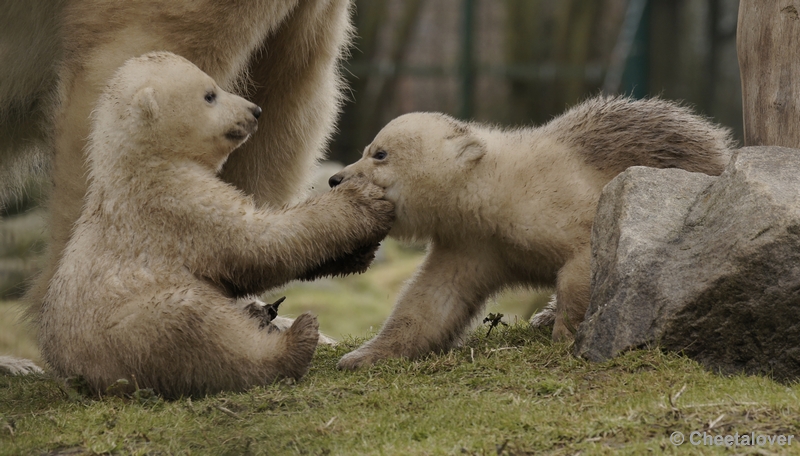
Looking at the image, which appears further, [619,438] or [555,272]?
[555,272]

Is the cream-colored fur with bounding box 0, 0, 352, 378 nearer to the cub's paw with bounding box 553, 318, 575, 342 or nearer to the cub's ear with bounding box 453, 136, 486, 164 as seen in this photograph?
the cub's ear with bounding box 453, 136, 486, 164

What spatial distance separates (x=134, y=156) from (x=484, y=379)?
65.2 inches

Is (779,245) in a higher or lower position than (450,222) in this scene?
higher

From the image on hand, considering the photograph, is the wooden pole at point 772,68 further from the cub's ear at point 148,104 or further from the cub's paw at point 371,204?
the cub's ear at point 148,104

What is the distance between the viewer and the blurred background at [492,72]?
392 inches

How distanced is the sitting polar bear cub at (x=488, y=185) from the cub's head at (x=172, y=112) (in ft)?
1.86

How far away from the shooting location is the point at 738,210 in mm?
3686

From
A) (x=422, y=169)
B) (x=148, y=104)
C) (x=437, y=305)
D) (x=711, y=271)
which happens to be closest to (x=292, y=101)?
(x=422, y=169)

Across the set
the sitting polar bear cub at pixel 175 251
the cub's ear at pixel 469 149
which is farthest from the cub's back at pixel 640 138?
the sitting polar bear cub at pixel 175 251

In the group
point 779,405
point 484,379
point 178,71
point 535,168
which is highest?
point 178,71

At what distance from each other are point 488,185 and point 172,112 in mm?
1417

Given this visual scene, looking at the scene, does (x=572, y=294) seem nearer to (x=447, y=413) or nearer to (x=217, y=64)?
(x=447, y=413)

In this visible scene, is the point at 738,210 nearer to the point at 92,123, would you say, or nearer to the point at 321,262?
the point at 321,262

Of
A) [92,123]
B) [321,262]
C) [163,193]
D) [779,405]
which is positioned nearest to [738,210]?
[779,405]
